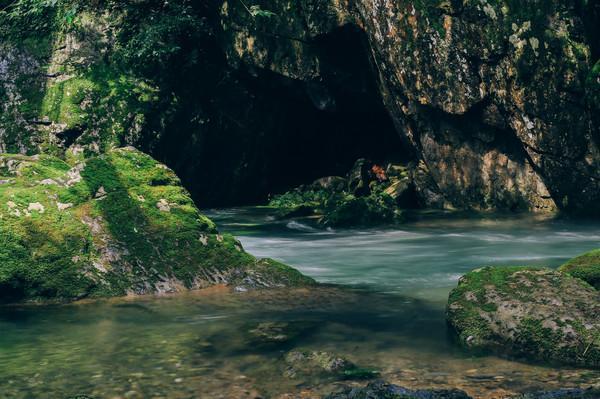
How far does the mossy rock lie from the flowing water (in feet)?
4.04

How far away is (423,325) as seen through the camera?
22.2 feet

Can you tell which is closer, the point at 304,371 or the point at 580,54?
the point at 304,371

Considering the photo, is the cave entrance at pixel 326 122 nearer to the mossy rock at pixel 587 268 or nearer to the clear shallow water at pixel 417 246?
the clear shallow water at pixel 417 246

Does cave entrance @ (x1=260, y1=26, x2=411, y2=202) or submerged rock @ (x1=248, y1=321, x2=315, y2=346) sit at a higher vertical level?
cave entrance @ (x1=260, y1=26, x2=411, y2=202)

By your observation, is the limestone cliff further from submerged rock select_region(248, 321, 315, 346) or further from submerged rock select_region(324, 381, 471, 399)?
submerged rock select_region(324, 381, 471, 399)

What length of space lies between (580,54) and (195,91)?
8451 mm

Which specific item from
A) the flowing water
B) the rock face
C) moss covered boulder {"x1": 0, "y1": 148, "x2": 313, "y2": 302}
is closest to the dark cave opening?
the rock face

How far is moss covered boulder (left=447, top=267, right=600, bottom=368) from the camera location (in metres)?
5.59

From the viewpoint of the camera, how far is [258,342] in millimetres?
6156

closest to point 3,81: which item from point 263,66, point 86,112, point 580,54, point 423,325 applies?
point 86,112

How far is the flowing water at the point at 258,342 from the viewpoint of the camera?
16.8 ft

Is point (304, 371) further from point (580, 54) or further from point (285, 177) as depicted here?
point (285, 177)

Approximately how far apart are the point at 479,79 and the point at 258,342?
9.79m

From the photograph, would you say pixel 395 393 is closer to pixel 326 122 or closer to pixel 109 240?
pixel 109 240
